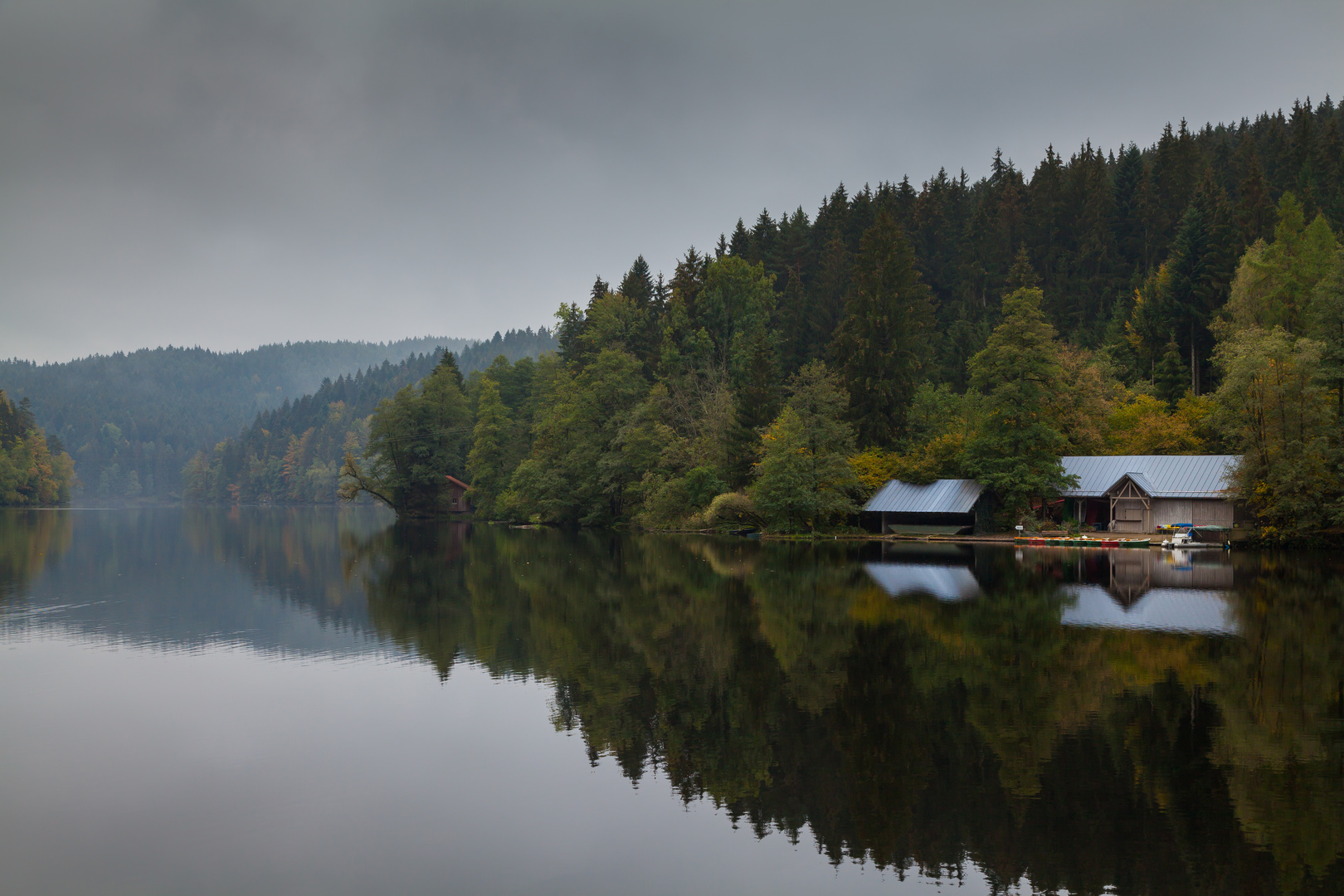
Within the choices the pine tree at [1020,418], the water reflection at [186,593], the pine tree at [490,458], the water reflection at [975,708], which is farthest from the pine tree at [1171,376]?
the water reflection at [186,593]

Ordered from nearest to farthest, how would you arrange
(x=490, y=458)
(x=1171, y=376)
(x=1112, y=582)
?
(x=1112, y=582)
(x=1171, y=376)
(x=490, y=458)

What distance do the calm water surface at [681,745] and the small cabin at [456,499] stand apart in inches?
2816

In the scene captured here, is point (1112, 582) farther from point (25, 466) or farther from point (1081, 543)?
point (25, 466)

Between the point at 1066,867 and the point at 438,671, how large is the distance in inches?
518

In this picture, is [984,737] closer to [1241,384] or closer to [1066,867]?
[1066,867]

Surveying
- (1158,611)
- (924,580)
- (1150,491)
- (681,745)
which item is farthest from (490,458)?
(681,745)

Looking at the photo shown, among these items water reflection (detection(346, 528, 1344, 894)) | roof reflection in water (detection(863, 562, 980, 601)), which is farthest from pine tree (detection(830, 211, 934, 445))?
water reflection (detection(346, 528, 1344, 894))

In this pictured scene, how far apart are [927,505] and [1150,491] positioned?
513 inches

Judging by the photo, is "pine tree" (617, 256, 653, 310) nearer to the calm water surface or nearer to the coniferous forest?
the coniferous forest

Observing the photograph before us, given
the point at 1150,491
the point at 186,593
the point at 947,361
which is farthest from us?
the point at 947,361

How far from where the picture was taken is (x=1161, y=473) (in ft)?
181

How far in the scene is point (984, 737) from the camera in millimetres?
13102

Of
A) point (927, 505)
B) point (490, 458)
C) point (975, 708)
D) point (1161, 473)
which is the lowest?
point (975, 708)

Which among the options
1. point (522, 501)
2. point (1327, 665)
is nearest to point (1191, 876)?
point (1327, 665)
